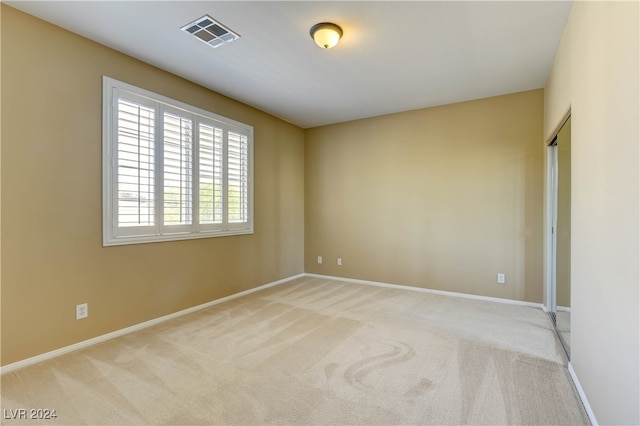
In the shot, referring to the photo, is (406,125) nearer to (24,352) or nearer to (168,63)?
(168,63)

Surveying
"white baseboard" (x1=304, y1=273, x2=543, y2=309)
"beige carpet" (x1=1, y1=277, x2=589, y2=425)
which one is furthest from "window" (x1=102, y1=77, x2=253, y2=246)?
"white baseboard" (x1=304, y1=273, x2=543, y2=309)

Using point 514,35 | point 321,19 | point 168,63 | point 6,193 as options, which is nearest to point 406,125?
point 514,35

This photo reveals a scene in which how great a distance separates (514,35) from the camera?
2596 mm

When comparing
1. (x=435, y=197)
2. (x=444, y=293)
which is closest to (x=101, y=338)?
(x=444, y=293)

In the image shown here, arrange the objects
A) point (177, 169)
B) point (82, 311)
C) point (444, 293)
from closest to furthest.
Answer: point (82, 311)
point (177, 169)
point (444, 293)

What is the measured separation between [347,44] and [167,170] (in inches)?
90.8

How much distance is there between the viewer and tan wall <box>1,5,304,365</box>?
229 cm

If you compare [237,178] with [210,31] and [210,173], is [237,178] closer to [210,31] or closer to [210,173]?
[210,173]

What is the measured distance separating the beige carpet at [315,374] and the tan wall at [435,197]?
97 centimetres

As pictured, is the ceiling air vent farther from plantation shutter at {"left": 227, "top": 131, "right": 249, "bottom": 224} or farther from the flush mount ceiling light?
plantation shutter at {"left": 227, "top": 131, "right": 249, "bottom": 224}

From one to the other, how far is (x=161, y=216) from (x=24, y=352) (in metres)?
1.52

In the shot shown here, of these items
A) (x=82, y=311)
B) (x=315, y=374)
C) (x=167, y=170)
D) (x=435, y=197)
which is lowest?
(x=315, y=374)

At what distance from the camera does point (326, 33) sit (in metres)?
2.46

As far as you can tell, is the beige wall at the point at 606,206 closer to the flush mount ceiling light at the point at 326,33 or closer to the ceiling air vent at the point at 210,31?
the flush mount ceiling light at the point at 326,33
